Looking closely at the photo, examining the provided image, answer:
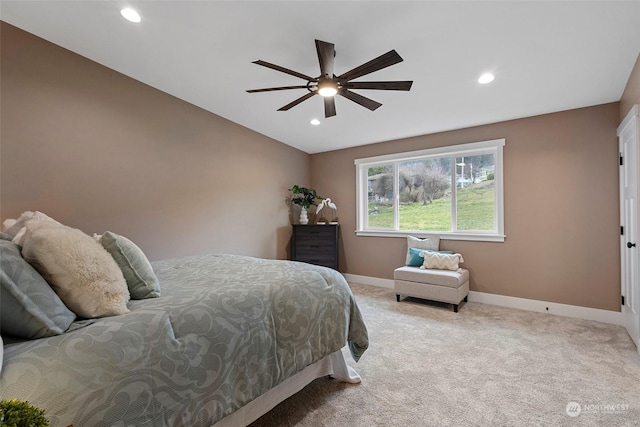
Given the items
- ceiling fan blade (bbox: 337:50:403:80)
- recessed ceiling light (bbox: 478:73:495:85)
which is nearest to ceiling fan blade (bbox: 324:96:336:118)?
ceiling fan blade (bbox: 337:50:403:80)

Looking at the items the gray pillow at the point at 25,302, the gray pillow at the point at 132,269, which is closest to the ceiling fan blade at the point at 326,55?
the gray pillow at the point at 132,269

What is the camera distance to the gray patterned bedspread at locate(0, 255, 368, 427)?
86 cm

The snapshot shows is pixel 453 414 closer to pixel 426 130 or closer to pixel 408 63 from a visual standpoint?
pixel 408 63

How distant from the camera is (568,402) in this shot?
70.9 inches

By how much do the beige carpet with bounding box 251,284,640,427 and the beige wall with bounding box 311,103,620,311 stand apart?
1.68 ft

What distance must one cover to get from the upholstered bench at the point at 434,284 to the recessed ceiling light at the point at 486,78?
218 centimetres

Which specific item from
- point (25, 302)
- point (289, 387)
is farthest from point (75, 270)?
point (289, 387)

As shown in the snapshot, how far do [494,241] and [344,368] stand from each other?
2.90 meters

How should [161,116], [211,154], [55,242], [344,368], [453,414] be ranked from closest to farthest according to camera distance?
[55,242], [453,414], [344,368], [161,116], [211,154]

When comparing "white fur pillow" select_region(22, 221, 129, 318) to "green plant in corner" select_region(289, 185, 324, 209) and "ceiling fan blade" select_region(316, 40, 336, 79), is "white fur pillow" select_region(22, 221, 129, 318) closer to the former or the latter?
"ceiling fan blade" select_region(316, 40, 336, 79)

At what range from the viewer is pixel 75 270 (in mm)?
1077

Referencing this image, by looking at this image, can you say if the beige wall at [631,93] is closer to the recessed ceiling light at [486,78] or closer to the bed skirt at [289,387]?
the recessed ceiling light at [486,78]

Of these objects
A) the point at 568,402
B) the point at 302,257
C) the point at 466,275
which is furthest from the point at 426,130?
the point at 568,402

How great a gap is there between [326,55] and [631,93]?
2887 millimetres
